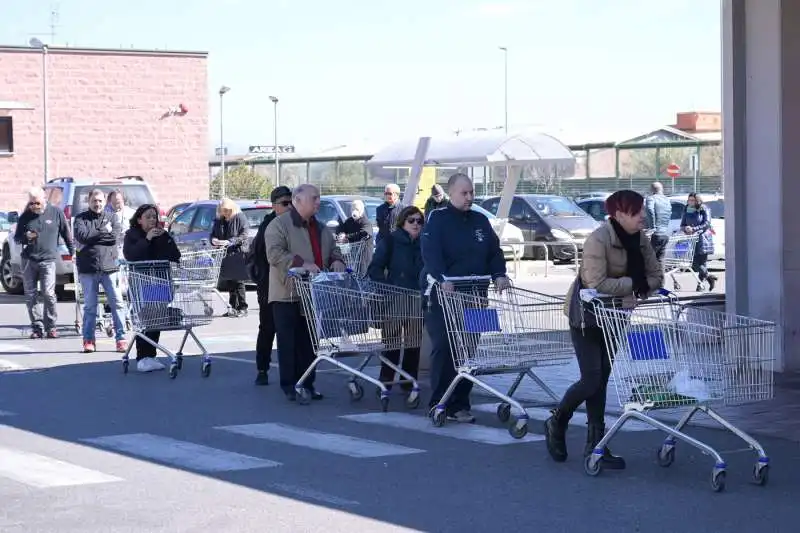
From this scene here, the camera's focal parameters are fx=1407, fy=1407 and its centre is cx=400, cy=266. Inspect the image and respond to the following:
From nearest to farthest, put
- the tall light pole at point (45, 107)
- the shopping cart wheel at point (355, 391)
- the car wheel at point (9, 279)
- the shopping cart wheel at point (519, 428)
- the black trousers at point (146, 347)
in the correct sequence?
the shopping cart wheel at point (519, 428)
the shopping cart wheel at point (355, 391)
the black trousers at point (146, 347)
the car wheel at point (9, 279)
the tall light pole at point (45, 107)

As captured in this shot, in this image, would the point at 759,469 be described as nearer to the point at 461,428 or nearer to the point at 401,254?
the point at 461,428

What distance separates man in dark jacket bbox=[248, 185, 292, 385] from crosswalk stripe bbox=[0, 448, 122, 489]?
4.10m

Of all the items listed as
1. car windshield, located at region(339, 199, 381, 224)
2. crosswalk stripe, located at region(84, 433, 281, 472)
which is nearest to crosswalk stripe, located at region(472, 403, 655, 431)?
crosswalk stripe, located at region(84, 433, 281, 472)

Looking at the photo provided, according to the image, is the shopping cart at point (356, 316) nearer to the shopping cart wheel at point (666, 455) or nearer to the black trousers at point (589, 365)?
the black trousers at point (589, 365)

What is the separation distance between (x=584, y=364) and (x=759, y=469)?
1.32m

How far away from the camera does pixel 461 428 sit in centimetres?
1105

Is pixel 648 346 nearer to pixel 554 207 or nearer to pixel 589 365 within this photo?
pixel 589 365

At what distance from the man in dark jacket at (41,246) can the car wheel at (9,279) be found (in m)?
8.10

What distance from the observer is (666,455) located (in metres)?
9.25

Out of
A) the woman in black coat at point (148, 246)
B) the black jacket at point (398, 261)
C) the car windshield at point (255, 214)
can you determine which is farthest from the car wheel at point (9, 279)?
the black jacket at point (398, 261)

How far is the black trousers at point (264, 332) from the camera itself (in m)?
13.9

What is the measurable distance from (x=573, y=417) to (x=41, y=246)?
31.8 feet

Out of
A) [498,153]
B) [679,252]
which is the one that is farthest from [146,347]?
[498,153]

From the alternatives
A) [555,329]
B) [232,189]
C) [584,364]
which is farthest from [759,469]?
[232,189]
